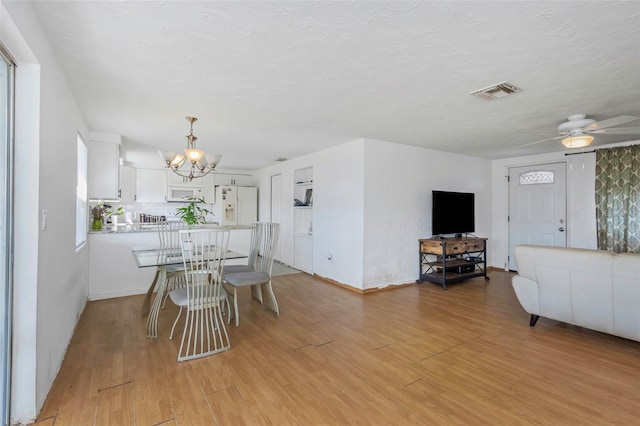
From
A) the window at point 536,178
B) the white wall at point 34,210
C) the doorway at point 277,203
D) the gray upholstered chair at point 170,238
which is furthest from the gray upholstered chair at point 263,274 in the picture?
the window at point 536,178

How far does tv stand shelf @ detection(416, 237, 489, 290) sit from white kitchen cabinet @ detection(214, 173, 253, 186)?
525 cm

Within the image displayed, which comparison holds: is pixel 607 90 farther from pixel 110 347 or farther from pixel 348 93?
pixel 110 347

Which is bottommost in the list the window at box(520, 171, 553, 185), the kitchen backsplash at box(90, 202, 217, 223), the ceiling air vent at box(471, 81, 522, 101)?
the kitchen backsplash at box(90, 202, 217, 223)

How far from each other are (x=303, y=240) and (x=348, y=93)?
376 centimetres

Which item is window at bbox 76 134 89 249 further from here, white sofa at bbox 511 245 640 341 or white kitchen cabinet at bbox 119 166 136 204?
white sofa at bbox 511 245 640 341

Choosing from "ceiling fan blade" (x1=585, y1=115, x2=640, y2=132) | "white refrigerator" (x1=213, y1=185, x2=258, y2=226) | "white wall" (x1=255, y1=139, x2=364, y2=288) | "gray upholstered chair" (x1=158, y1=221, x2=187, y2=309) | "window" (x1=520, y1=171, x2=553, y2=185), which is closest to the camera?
"ceiling fan blade" (x1=585, y1=115, x2=640, y2=132)

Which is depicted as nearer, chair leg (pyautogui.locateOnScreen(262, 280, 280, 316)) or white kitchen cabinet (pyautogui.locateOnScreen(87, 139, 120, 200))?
chair leg (pyautogui.locateOnScreen(262, 280, 280, 316))

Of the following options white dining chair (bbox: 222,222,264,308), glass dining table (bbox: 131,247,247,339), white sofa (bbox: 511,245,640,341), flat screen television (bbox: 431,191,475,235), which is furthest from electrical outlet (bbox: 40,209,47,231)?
flat screen television (bbox: 431,191,475,235)

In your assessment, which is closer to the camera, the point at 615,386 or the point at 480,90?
the point at 615,386

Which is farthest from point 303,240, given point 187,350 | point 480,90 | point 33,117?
point 33,117

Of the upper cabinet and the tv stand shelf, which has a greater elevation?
the upper cabinet

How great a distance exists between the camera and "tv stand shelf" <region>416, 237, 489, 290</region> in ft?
15.7

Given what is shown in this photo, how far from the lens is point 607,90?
2635mm

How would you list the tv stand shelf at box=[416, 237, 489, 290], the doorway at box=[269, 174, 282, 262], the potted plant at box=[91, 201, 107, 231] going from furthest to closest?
the doorway at box=[269, 174, 282, 262] → the tv stand shelf at box=[416, 237, 489, 290] → the potted plant at box=[91, 201, 107, 231]
